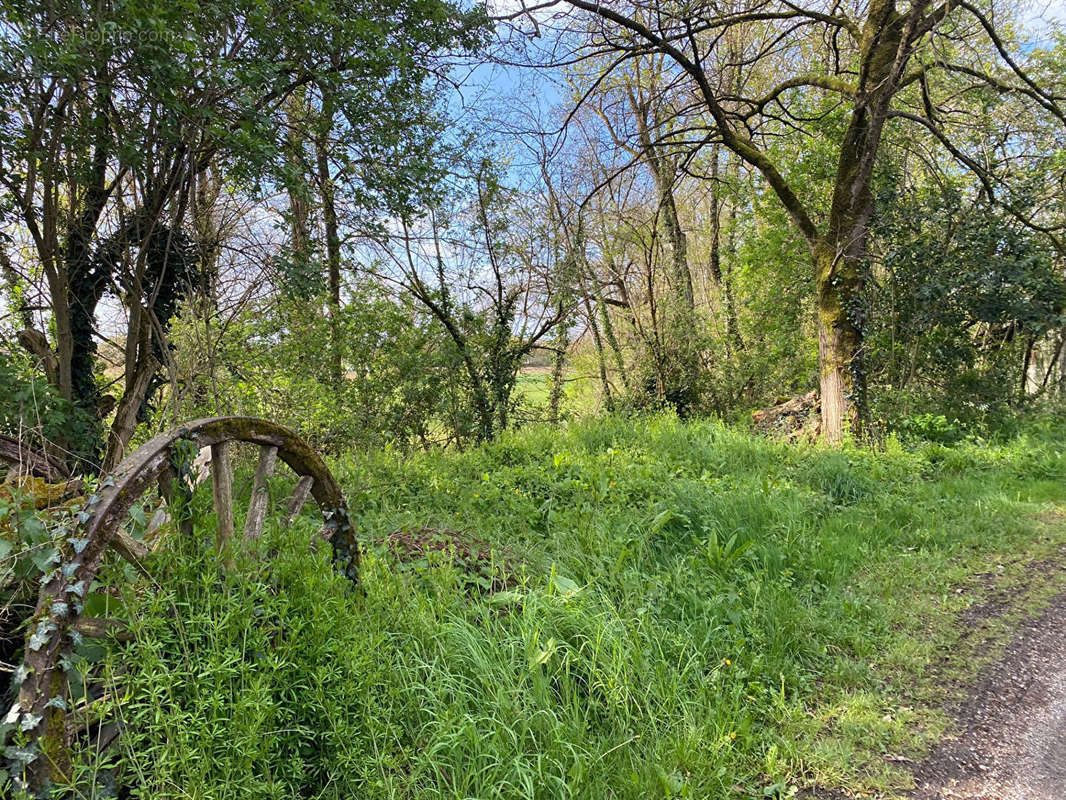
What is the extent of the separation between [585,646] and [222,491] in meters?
2.00

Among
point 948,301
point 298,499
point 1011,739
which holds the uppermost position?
point 948,301

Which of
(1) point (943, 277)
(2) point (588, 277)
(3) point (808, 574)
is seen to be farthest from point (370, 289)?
(1) point (943, 277)

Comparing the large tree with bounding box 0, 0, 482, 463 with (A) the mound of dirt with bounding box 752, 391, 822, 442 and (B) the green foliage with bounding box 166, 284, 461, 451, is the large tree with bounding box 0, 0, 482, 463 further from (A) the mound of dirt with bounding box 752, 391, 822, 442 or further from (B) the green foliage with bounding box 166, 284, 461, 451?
(A) the mound of dirt with bounding box 752, 391, 822, 442

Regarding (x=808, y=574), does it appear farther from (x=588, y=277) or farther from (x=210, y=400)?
(x=588, y=277)

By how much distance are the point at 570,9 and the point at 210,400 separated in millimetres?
6823

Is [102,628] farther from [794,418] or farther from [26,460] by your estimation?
[794,418]

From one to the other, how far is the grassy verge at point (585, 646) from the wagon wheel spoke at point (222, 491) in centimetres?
18

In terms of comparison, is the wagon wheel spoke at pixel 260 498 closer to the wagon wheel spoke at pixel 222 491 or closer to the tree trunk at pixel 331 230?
the wagon wheel spoke at pixel 222 491

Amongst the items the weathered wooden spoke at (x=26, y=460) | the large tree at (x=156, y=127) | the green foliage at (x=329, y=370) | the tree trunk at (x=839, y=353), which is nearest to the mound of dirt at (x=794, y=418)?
the tree trunk at (x=839, y=353)

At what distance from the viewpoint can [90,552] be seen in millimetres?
1646

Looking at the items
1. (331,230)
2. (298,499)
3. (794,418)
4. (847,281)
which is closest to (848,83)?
(847,281)

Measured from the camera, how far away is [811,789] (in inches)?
89.2

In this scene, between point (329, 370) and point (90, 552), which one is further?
point (329, 370)

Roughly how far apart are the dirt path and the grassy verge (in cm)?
12
